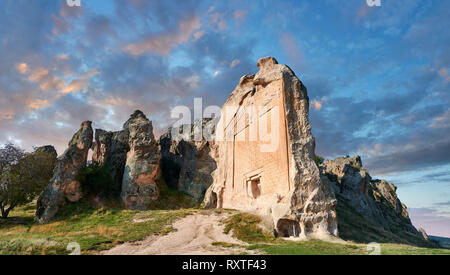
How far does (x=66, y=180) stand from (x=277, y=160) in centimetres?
1915

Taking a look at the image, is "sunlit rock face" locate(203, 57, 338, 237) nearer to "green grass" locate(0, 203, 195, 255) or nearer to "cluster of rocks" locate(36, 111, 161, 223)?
"green grass" locate(0, 203, 195, 255)

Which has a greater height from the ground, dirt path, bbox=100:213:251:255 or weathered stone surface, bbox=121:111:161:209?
weathered stone surface, bbox=121:111:161:209

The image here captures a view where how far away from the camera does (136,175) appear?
92.9 feet

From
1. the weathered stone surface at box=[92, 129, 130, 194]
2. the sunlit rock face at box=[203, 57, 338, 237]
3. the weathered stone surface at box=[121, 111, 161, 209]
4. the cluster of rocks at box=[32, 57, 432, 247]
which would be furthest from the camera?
the weathered stone surface at box=[92, 129, 130, 194]

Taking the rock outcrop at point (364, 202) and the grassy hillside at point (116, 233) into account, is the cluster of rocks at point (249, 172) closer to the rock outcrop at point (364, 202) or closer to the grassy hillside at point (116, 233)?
the rock outcrop at point (364, 202)

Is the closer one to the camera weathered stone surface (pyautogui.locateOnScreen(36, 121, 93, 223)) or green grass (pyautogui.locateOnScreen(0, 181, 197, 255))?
green grass (pyautogui.locateOnScreen(0, 181, 197, 255))

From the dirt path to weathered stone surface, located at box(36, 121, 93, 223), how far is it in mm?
12919

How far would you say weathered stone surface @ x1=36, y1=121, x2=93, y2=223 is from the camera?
20.9 meters

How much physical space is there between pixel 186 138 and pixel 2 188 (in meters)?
24.5

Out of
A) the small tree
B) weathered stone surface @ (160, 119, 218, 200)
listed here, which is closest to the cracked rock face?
weathered stone surface @ (160, 119, 218, 200)

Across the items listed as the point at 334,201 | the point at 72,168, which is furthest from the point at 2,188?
the point at 334,201

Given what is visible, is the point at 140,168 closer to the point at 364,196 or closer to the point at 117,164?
the point at 117,164

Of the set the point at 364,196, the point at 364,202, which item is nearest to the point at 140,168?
the point at 364,202

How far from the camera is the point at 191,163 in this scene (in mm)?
39000
